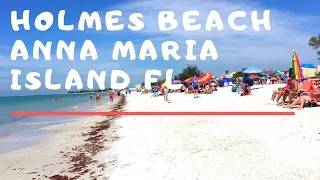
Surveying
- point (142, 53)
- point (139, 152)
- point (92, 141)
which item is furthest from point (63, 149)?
point (142, 53)

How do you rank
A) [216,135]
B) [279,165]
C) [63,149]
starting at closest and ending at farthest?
[279,165] → [216,135] → [63,149]

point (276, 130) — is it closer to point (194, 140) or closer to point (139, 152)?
point (194, 140)

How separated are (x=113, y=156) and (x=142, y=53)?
497 cm

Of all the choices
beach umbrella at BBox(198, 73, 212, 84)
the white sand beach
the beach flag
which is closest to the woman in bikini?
the white sand beach

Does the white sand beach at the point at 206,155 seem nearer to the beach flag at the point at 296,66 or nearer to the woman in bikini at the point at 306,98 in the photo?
the woman in bikini at the point at 306,98

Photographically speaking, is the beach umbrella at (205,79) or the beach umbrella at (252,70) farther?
the beach umbrella at (205,79)

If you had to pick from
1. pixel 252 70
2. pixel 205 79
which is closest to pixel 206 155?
pixel 252 70

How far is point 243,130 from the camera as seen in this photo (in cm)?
793

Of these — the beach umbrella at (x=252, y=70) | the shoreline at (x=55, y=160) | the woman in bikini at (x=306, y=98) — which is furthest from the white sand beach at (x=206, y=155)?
the beach umbrella at (x=252, y=70)

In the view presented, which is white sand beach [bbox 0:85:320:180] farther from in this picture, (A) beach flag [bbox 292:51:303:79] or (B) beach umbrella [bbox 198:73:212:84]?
(B) beach umbrella [bbox 198:73:212:84]

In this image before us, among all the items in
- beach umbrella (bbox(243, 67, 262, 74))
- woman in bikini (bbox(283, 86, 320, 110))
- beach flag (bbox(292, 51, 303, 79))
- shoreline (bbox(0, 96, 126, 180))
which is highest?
beach umbrella (bbox(243, 67, 262, 74))

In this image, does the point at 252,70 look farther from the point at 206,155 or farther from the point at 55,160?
the point at 206,155

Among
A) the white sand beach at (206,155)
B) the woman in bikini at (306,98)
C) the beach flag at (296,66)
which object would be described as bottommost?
the white sand beach at (206,155)

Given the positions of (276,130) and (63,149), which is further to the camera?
(63,149)
